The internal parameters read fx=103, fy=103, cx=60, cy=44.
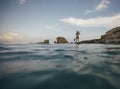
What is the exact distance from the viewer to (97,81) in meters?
4.39

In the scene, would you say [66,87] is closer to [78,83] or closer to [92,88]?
[78,83]

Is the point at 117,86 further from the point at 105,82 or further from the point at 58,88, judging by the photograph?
the point at 58,88

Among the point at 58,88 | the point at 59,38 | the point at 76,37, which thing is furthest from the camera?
the point at 59,38

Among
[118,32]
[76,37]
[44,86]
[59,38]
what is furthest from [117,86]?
[59,38]

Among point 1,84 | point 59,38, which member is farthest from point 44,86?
point 59,38

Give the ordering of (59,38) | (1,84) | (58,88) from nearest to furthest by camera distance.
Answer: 1. (58,88)
2. (1,84)
3. (59,38)

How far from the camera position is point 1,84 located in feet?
13.0

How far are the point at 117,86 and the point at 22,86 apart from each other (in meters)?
3.56

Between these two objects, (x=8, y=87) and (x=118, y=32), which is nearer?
(x=8, y=87)

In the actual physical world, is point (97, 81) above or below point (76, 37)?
below

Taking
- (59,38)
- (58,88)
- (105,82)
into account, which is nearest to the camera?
(58,88)

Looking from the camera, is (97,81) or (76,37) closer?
(97,81)

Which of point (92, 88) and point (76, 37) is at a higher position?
point (76, 37)

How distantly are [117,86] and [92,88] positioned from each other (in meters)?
0.99
